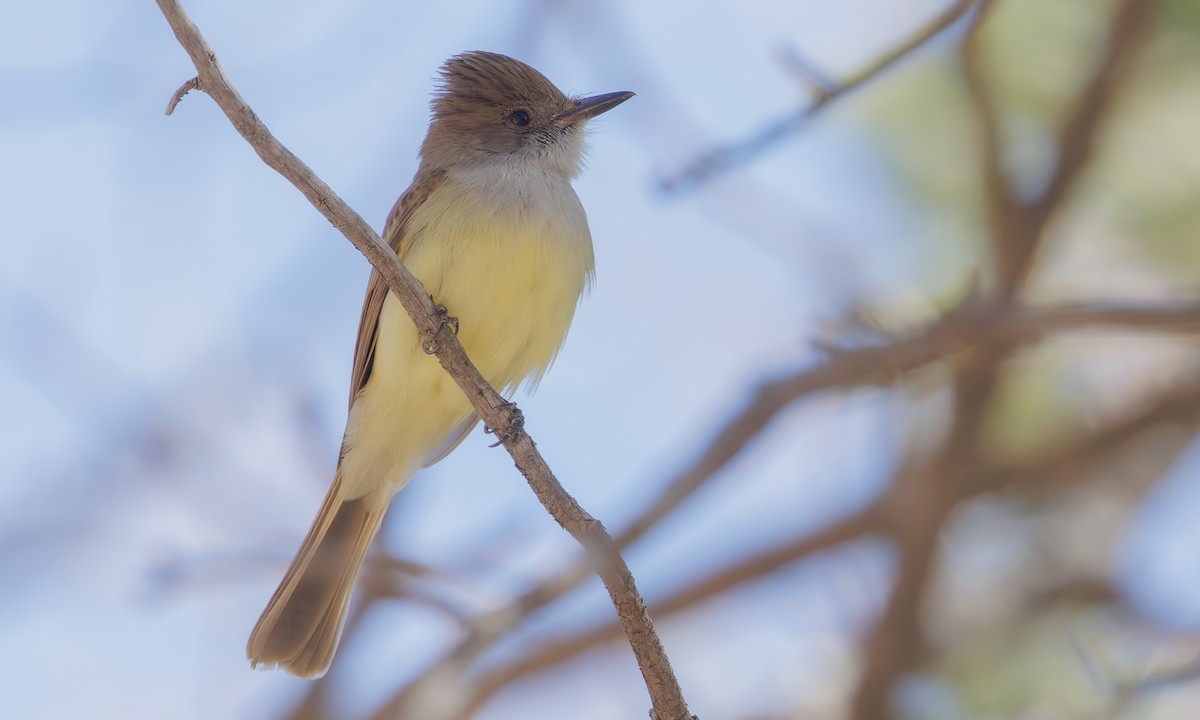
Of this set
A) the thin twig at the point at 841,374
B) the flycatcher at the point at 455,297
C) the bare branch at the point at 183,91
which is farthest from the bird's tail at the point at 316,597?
the bare branch at the point at 183,91

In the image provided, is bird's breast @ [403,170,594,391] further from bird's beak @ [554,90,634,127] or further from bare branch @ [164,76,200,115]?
bare branch @ [164,76,200,115]

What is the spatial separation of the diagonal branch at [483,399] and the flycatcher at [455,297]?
0.90 meters

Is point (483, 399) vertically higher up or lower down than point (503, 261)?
lower down

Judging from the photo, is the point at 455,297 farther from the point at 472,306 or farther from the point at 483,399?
the point at 483,399

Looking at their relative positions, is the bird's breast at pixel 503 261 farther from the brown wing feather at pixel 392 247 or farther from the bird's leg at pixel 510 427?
the bird's leg at pixel 510 427

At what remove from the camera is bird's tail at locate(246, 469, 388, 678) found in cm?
502

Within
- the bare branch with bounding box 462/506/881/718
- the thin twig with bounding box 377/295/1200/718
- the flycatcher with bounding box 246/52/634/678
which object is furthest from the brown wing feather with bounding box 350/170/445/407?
the bare branch with bounding box 462/506/881/718

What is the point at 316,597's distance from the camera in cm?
513

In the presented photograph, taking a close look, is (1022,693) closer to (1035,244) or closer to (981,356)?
(981,356)

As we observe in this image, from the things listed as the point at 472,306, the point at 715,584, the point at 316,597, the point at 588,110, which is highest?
the point at 588,110

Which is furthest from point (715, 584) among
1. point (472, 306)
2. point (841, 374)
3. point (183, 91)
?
point (183, 91)

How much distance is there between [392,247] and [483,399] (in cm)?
136

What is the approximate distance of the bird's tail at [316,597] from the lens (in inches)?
198

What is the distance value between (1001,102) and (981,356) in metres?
1.34
